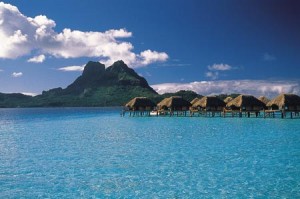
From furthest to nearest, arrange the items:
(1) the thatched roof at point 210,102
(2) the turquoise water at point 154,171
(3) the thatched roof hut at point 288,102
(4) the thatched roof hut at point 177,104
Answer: (4) the thatched roof hut at point 177,104 < (1) the thatched roof at point 210,102 < (3) the thatched roof hut at point 288,102 < (2) the turquoise water at point 154,171

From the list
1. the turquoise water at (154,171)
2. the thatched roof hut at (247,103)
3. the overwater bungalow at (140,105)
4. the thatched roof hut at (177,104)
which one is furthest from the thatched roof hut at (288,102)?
the turquoise water at (154,171)

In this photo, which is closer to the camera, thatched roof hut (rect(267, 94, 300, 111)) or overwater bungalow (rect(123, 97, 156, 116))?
thatched roof hut (rect(267, 94, 300, 111))

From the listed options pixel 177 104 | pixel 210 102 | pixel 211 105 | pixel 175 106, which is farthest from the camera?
pixel 177 104

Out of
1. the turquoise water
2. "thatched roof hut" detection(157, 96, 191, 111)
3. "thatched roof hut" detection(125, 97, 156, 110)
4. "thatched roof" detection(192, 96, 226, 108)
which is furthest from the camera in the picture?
"thatched roof hut" detection(125, 97, 156, 110)

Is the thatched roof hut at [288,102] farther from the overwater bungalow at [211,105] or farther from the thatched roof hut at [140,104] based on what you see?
the thatched roof hut at [140,104]

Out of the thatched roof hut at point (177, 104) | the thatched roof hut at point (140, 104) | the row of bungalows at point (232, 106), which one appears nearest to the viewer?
the row of bungalows at point (232, 106)

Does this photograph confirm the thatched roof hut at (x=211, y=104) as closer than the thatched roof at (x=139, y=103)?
Yes

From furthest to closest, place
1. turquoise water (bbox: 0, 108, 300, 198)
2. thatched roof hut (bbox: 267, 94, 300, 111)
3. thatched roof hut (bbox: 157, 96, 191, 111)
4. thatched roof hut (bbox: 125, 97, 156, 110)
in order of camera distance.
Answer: thatched roof hut (bbox: 125, 97, 156, 110), thatched roof hut (bbox: 157, 96, 191, 111), thatched roof hut (bbox: 267, 94, 300, 111), turquoise water (bbox: 0, 108, 300, 198)

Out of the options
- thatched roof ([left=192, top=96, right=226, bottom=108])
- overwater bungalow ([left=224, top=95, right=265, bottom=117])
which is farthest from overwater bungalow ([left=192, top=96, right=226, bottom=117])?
overwater bungalow ([left=224, top=95, right=265, bottom=117])

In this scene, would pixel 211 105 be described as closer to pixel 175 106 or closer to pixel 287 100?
pixel 175 106

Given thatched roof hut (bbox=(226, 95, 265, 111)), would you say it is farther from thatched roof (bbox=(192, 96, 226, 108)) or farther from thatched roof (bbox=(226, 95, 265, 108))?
thatched roof (bbox=(192, 96, 226, 108))

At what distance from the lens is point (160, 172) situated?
1551cm

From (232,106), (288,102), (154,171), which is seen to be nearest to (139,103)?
(232,106)

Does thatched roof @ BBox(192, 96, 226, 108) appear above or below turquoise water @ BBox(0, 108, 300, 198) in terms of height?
above
